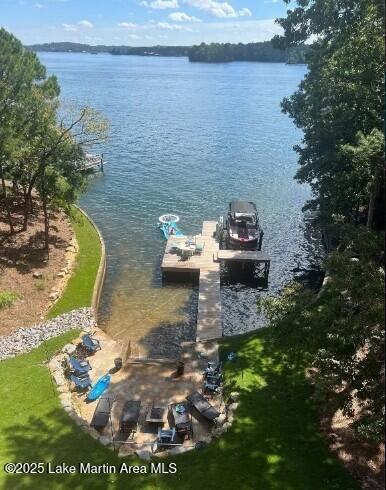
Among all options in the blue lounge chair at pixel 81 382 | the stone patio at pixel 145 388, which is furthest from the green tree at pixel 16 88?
the blue lounge chair at pixel 81 382

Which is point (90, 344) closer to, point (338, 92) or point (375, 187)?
point (375, 187)

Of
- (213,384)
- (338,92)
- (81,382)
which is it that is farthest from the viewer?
(338,92)

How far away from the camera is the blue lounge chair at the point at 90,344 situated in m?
24.0

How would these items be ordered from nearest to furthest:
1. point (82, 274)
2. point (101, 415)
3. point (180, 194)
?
point (101, 415)
point (82, 274)
point (180, 194)

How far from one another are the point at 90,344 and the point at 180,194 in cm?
3313

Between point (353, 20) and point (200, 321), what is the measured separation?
21.1 meters

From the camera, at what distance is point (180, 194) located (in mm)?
54656

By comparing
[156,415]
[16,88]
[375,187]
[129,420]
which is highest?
[16,88]

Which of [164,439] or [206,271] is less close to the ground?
[164,439]

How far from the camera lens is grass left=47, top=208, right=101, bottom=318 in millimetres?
28891

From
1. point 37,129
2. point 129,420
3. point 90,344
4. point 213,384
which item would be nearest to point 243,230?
point 37,129

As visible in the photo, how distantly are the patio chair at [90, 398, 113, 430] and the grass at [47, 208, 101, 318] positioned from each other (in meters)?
10.0

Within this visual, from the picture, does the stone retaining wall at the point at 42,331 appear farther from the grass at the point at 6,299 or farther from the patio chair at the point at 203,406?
the patio chair at the point at 203,406

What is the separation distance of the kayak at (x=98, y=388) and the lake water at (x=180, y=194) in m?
5.63
